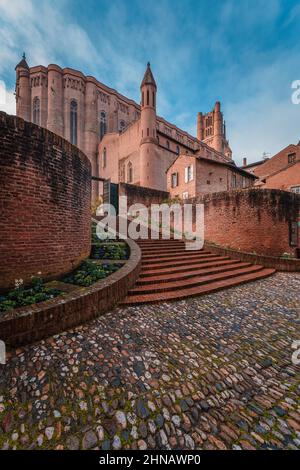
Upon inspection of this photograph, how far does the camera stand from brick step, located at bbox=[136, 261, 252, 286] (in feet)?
17.5

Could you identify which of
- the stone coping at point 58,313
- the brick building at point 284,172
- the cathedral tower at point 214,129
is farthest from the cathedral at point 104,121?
the stone coping at point 58,313

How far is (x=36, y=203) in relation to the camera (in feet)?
13.6

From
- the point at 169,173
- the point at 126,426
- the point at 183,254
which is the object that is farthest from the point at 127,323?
the point at 169,173

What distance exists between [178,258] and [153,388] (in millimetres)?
5590

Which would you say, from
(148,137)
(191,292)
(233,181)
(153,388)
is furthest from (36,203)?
(148,137)

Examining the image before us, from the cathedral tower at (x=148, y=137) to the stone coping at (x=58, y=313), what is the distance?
21799mm

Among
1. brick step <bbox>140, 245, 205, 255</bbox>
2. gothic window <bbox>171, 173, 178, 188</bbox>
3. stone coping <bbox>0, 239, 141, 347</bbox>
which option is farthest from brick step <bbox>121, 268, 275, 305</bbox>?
gothic window <bbox>171, 173, 178, 188</bbox>

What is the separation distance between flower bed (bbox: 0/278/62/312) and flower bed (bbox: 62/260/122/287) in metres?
0.60

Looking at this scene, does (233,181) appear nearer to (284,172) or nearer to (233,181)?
(233,181)

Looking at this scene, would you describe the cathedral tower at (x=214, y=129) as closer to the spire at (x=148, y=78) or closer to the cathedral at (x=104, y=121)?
the cathedral at (x=104, y=121)

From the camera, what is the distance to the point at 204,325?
11.7 feet

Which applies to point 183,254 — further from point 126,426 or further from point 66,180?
point 126,426

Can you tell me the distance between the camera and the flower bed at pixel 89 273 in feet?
14.2

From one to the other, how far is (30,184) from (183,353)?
4.33m
